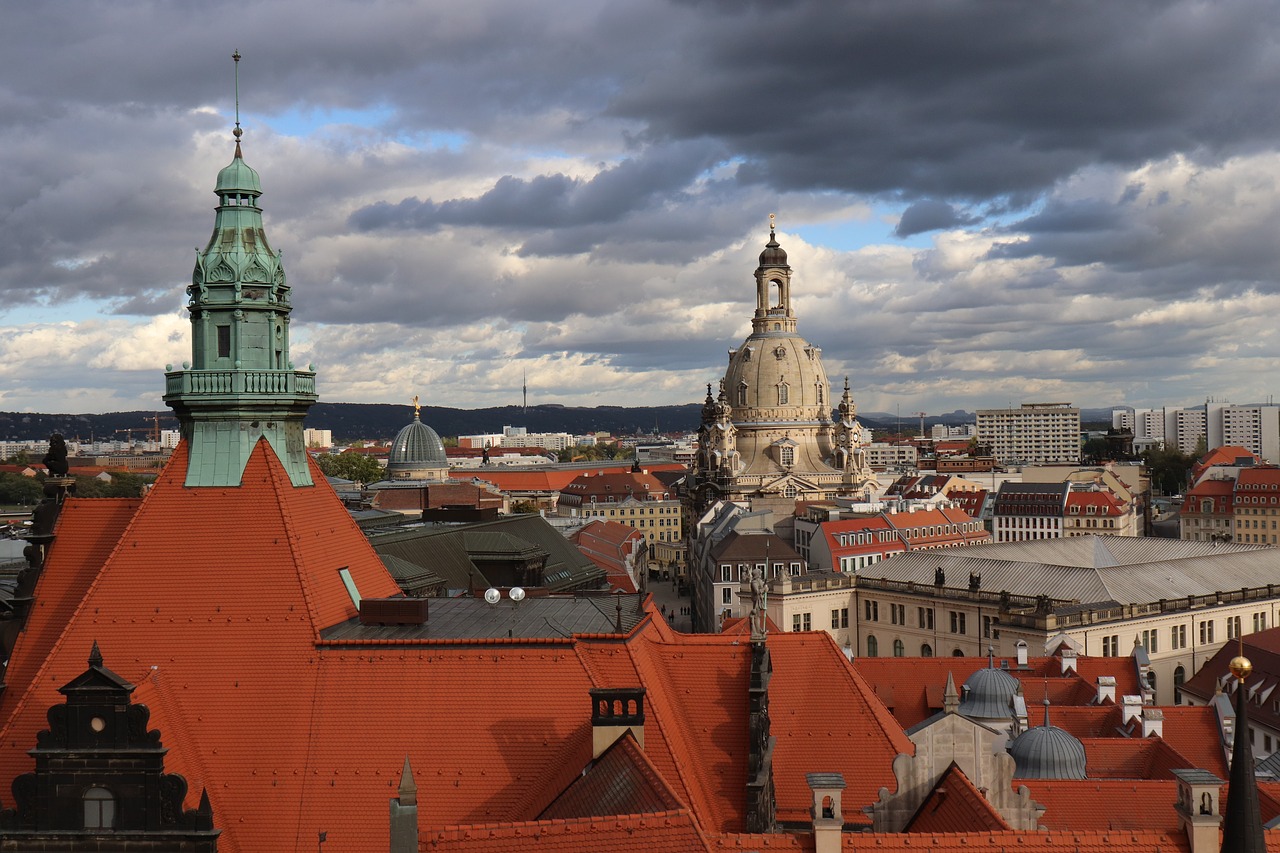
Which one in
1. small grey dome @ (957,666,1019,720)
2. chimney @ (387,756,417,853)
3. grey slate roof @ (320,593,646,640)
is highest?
grey slate roof @ (320,593,646,640)

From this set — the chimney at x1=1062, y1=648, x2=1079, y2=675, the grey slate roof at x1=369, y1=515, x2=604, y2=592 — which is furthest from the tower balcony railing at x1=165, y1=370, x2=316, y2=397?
the chimney at x1=1062, y1=648, x2=1079, y2=675

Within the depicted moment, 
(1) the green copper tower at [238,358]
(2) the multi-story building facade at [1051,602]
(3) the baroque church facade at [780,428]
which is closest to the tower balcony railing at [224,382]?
(1) the green copper tower at [238,358]

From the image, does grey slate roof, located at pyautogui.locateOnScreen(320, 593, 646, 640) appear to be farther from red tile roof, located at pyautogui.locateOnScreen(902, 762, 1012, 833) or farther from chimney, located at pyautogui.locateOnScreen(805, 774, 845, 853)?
red tile roof, located at pyautogui.locateOnScreen(902, 762, 1012, 833)

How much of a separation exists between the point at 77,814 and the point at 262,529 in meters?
6.46

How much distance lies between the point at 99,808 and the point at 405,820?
20.5 ft

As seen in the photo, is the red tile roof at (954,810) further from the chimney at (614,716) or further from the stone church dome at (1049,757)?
the stone church dome at (1049,757)

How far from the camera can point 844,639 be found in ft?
277

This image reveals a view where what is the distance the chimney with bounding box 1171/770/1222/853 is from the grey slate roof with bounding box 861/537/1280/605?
176 feet

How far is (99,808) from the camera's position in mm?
19953

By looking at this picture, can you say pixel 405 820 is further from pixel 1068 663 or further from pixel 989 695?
pixel 1068 663

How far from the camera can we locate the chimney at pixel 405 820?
1730cm

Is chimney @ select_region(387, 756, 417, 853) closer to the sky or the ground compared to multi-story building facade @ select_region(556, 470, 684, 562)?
closer to the sky

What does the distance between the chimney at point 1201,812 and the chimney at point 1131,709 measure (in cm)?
2492

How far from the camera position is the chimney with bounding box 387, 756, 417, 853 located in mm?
17297
